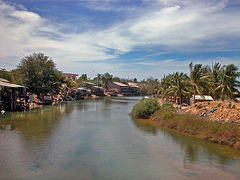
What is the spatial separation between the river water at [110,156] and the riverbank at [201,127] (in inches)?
23.7

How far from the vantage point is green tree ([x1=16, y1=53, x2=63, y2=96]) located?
39.0m

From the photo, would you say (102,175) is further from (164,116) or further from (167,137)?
(164,116)

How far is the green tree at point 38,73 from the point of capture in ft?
128

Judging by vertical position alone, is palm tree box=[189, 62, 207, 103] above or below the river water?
above

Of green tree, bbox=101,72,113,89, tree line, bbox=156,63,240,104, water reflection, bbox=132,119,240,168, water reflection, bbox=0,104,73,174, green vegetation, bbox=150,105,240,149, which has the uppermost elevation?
green tree, bbox=101,72,113,89

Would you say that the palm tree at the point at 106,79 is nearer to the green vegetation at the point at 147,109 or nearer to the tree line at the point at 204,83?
the tree line at the point at 204,83

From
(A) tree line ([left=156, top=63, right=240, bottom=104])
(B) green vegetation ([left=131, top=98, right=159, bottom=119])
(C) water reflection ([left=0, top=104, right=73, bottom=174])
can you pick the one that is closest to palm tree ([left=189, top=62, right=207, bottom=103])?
(A) tree line ([left=156, top=63, right=240, bottom=104])

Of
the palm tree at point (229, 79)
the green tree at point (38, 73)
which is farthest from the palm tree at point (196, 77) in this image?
the green tree at point (38, 73)

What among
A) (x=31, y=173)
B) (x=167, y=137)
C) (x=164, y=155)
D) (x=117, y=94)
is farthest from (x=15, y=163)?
(x=117, y=94)

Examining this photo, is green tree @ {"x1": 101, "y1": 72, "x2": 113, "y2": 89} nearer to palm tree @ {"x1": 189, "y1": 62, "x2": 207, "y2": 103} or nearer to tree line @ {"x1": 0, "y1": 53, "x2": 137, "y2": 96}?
tree line @ {"x1": 0, "y1": 53, "x2": 137, "y2": 96}

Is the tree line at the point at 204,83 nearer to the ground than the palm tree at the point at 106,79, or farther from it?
nearer to the ground

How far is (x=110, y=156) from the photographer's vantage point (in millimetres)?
11391

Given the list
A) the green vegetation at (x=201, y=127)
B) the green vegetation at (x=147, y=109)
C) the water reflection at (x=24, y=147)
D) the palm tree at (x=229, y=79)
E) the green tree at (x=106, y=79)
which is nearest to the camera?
the water reflection at (x=24, y=147)

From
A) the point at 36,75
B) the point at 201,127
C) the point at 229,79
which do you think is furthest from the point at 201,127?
the point at 36,75
